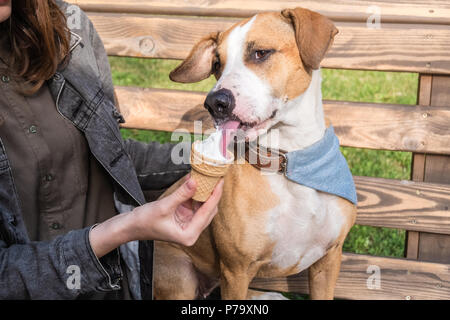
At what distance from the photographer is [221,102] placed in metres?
1.89

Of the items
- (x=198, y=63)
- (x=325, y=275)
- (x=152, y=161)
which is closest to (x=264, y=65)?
(x=198, y=63)

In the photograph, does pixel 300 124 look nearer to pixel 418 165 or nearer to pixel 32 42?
pixel 418 165

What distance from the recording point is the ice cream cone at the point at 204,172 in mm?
1552

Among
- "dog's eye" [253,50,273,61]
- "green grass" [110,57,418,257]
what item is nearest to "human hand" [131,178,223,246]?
"dog's eye" [253,50,273,61]

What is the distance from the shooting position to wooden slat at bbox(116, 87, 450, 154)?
99.8 inches

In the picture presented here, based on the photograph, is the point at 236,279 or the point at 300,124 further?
the point at 236,279

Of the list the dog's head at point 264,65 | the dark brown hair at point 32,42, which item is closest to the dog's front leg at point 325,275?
the dog's head at point 264,65

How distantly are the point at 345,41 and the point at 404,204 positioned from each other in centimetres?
88

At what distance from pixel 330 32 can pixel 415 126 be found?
0.82 meters

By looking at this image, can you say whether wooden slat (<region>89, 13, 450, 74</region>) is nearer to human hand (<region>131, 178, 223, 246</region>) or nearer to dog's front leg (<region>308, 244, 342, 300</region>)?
dog's front leg (<region>308, 244, 342, 300</region>)

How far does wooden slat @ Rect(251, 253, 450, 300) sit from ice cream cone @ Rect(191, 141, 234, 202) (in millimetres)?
1454

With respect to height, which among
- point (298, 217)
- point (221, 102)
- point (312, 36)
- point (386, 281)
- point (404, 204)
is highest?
point (312, 36)

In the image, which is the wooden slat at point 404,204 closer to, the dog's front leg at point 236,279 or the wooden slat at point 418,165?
the wooden slat at point 418,165

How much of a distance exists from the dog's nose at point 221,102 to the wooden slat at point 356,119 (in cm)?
92
